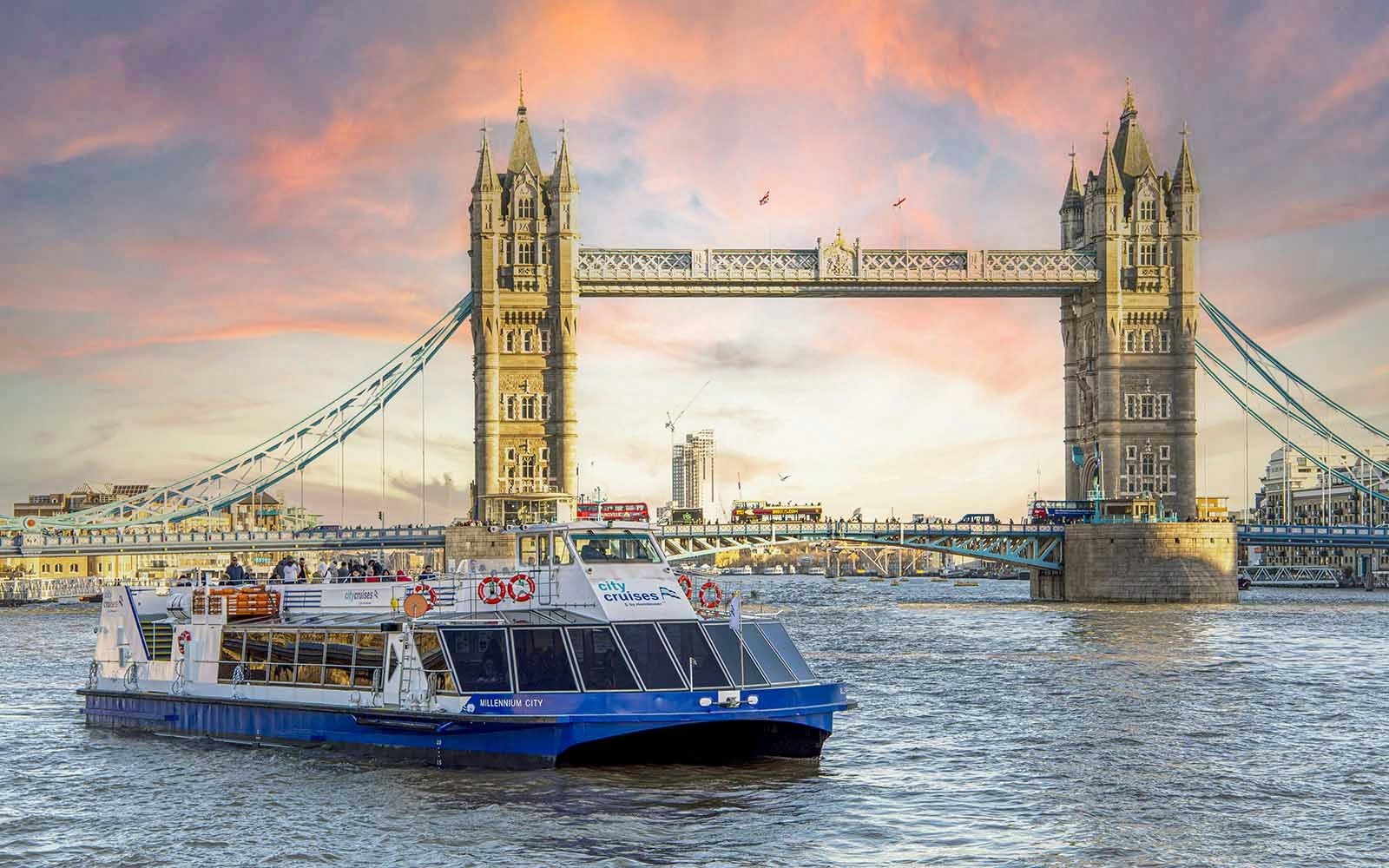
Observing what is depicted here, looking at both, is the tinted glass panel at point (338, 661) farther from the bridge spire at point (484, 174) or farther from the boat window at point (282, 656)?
the bridge spire at point (484, 174)

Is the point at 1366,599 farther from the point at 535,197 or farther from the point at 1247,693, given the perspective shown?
the point at 1247,693

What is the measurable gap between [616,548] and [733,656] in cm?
332

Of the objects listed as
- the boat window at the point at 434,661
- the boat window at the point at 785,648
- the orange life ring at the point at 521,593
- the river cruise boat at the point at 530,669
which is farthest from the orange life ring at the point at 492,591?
the boat window at the point at 785,648

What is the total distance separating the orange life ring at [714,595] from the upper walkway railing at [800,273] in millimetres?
72928

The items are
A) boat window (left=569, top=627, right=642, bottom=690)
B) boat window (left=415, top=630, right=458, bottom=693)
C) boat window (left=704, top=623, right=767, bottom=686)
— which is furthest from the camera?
boat window (left=415, top=630, right=458, bottom=693)

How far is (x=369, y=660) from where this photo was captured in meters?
30.0

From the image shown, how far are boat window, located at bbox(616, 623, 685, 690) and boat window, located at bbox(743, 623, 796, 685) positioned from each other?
1449 mm

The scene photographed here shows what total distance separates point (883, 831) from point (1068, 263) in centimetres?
8721

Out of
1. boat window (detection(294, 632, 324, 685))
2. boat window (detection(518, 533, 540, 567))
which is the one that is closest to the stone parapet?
boat window (detection(294, 632, 324, 685))

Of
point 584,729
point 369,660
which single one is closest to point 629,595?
point 584,729

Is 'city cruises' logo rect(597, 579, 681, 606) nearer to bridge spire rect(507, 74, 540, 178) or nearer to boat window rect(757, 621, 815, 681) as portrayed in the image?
boat window rect(757, 621, 815, 681)

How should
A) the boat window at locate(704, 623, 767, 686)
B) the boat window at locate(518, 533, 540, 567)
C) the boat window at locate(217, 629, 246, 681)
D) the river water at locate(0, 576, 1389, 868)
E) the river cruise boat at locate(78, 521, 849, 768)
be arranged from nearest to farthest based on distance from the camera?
1. the river water at locate(0, 576, 1389, 868)
2. the river cruise boat at locate(78, 521, 849, 768)
3. the boat window at locate(704, 623, 767, 686)
4. the boat window at locate(518, 533, 540, 567)
5. the boat window at locate(217, 629, 246, 681)

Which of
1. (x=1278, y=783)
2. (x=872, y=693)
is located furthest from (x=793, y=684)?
(x=872, y=693)

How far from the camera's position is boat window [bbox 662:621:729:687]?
89.8 ft
